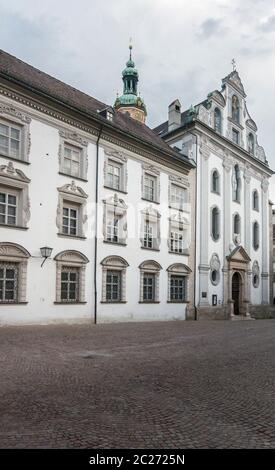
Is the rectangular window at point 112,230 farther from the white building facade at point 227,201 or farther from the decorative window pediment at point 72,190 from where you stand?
the white building facade at point 227,201

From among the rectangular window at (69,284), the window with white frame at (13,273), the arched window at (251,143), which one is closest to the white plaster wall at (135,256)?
the rectangular window at (69,284)

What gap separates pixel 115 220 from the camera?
23766 mm

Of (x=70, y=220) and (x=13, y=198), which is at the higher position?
(x=13, y=198)

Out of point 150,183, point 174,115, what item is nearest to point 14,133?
point 150,183

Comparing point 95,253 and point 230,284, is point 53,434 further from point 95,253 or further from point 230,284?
point 230,284

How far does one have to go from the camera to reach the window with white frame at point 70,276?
20.0m

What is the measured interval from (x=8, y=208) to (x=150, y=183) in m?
10.8

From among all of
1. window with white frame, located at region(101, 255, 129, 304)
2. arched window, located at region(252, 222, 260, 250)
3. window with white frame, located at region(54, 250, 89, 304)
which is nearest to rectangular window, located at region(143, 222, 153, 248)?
window with white frame, located at region(101, 255, 129, 304)

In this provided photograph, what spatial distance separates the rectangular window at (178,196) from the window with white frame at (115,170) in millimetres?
4793

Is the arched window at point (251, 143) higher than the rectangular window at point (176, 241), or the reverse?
the arched window at point (251, 143)

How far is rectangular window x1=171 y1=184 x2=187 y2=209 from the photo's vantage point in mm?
27922

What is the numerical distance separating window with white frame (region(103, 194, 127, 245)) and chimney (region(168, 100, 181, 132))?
1110 centimetres

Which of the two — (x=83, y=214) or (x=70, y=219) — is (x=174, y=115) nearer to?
(x=83, y=214)

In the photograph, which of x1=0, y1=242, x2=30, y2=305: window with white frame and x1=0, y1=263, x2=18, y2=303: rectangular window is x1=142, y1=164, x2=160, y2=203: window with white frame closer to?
x1=0, y1=242, x2=30, y2=305: window with white frame
